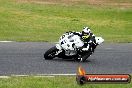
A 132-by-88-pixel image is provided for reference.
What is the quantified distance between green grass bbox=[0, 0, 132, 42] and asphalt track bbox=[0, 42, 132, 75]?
548 cm

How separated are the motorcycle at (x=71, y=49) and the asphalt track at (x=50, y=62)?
19 centimetres

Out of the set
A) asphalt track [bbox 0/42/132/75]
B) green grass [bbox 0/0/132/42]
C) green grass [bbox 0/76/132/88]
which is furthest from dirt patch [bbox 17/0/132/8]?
green grass [bbox 0/76/132/88]

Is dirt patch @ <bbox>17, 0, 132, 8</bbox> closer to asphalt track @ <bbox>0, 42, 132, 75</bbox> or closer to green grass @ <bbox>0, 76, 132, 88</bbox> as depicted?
asphalt track @ <bbox>0, 42, 132, 75</bbox>

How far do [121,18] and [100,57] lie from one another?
21035mm

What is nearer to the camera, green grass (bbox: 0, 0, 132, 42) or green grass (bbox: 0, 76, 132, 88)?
green grass (bbox: 0, 76, 132, 88)

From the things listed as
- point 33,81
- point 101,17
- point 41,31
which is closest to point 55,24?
point 41,31

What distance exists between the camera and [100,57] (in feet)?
54.2

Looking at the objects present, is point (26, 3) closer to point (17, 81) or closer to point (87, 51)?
point (87, 51)

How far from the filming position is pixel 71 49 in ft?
49.1

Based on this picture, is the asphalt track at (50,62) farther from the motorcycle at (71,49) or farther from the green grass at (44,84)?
the green grass at (44,84)

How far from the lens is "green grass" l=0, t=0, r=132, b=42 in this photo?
2803cm

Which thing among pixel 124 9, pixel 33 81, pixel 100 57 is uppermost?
pixel 33 81

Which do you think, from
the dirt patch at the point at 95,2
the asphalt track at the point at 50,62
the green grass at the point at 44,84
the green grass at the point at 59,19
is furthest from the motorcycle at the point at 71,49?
the dirt patch at the point at 95,2

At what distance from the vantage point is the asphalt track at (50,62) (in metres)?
13.1
